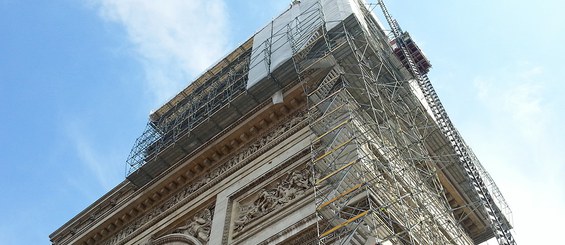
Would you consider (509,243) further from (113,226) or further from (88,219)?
(88,219)

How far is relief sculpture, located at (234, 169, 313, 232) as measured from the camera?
46.2ft

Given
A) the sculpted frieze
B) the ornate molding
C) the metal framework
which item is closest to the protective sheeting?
the metal framework

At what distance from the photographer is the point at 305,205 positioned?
13273 mm

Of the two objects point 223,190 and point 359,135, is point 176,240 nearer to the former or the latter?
point 223,190

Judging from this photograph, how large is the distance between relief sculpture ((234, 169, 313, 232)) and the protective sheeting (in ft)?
13.9

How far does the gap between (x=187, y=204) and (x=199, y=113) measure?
5.05m

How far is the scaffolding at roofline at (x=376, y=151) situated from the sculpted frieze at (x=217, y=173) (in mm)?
986

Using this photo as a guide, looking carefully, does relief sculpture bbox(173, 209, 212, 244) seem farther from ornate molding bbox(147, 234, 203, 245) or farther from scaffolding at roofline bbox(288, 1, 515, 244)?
scaffolding at roofline bbox(288, 1, 515, 244)

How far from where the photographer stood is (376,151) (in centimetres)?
1420

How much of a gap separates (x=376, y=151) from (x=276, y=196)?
2.55 m

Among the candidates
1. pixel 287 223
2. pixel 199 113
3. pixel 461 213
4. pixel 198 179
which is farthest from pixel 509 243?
pixel 199 113

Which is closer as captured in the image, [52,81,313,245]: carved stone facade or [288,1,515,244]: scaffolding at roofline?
[288,1,515,244]: scaffolding at roofline

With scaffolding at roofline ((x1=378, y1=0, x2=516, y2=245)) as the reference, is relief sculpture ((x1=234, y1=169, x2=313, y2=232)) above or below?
below

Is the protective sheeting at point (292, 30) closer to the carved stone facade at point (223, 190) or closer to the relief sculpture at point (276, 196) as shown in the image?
the carved stone facade at point (223, 190)
